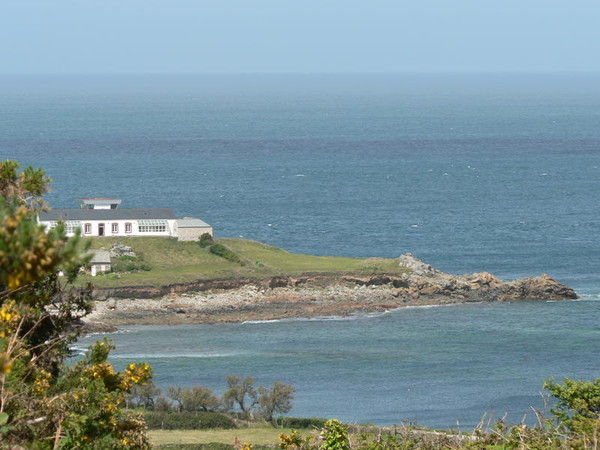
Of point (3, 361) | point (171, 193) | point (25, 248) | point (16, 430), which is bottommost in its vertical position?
point (171, 193)

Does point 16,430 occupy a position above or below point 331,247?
above

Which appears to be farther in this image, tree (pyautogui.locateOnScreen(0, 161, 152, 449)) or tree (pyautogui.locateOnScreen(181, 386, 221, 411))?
tree (pyautogui.locateOnScreen(181, 386, 221, 411))

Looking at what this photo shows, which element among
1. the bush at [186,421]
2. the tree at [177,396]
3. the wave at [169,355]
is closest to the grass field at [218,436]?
the bush at [186,421]

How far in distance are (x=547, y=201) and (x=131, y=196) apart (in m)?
47.1

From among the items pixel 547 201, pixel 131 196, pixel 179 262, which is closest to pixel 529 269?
pixel 179 262

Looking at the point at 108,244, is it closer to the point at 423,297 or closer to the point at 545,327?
the point at 423,297

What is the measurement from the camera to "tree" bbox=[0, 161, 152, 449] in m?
10.9

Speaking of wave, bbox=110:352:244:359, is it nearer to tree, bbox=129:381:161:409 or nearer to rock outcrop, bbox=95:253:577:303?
tree, bbox=129:381:161:409

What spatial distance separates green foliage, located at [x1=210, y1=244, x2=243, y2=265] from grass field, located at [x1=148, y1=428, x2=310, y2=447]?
142 ft

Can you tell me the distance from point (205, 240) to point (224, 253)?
3034mm

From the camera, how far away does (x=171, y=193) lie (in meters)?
142

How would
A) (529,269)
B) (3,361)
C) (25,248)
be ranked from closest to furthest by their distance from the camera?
(25,248) → (3,361) → (529,269)

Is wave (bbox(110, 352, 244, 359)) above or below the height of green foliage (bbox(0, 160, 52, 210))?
below

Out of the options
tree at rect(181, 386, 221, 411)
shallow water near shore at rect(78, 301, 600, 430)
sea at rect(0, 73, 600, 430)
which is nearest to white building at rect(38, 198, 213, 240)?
sea at rect(0, 73, 600, 430)
